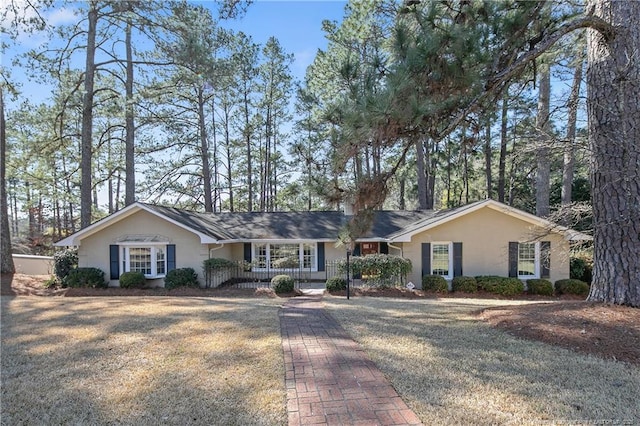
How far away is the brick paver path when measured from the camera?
3297mm

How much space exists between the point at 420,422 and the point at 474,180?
91.8 ft

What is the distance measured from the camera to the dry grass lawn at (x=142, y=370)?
11.2 ft

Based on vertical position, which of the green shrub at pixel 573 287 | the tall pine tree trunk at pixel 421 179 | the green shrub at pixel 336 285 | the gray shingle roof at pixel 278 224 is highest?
the tall pine tree trunk at pixel 421 179

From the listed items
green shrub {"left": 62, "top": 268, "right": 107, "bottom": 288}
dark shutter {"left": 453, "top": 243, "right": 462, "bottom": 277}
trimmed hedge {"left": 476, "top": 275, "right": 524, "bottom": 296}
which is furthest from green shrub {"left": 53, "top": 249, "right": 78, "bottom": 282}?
trimmed hedge {"left": 476, "top": 275, "right": 524, "bottom": 296}

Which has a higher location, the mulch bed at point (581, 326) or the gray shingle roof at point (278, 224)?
the gray shingle roof at point (278, 224)

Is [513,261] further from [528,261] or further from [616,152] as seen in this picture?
[616,152]

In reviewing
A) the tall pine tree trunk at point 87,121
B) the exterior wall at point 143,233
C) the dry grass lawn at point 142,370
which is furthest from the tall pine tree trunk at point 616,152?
the tall pine tree trunk at point 87,121

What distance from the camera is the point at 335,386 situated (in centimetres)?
395

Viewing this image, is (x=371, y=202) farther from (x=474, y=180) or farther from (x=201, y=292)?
(x=474, y=180)

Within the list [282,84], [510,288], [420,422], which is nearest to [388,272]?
[510,288]

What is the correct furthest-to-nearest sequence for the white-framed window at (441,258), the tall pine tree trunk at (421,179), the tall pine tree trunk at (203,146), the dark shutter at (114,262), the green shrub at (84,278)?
the tall pine tree trunk at (203,146) → the tall pine tree trunk at (421,179) → the dark shutter at (114,262) → the white-framed window at (441,258) → the green shrub at (84,278)

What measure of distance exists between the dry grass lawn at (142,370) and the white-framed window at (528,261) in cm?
1163

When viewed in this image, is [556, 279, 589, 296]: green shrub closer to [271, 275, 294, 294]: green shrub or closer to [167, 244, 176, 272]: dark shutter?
[271, 275, 294, 294]: green shrub

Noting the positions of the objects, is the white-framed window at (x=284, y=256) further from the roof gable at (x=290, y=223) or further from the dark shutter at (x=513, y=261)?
the dark shutter at (x=513, y=261)
